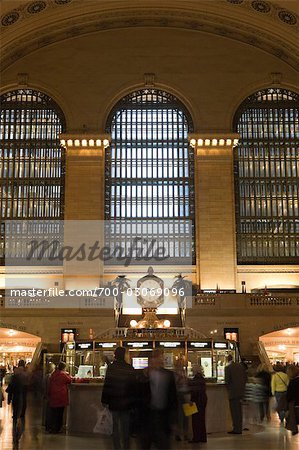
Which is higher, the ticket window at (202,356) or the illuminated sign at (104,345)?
the illuminated sign at (104,345)

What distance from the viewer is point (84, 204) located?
112 ft

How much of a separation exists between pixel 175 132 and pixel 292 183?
269 inches

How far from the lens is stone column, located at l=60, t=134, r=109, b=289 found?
33188mm

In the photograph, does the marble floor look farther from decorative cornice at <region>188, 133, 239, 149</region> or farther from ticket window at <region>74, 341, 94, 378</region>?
decorative cornice at <region>188, 133, 239, 149</region>

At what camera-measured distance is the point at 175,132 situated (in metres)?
35.7

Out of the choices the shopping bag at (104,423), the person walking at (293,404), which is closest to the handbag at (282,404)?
the person walking at (293,404)

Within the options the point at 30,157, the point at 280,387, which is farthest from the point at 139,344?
the point at 30,157

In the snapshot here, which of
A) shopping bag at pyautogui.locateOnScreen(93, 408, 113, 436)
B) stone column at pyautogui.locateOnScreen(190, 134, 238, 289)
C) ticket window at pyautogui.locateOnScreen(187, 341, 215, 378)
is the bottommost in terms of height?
shopping bag at pyautogui.locateOnScreen(93, 408, 113, 436)

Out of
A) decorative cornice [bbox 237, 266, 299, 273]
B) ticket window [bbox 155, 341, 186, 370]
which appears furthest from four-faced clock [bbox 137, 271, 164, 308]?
ticket window [bbox 155, 341, 186, 370]

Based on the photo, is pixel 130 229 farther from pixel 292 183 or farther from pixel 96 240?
pixel 292 183

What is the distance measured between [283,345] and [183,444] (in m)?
17.3

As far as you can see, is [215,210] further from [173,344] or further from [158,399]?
[158,399]

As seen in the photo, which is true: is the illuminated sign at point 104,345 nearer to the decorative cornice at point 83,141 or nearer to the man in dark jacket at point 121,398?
the man in dark jacket at point 121,398

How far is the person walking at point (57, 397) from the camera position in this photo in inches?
450
